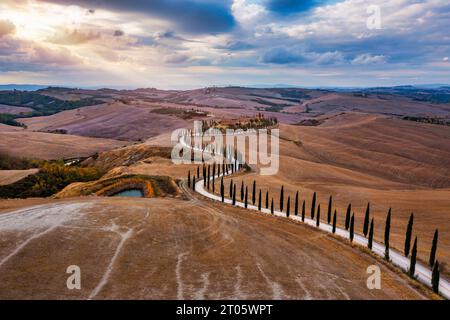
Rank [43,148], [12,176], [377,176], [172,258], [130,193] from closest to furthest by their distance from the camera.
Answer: [172,258]
[130,193]
[12,176]
[377,176]
[43,148]

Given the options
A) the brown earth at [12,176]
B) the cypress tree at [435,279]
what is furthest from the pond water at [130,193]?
the cypress tree at [435,279]

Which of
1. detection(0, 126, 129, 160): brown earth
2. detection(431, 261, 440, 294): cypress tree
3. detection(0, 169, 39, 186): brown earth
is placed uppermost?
detection(431, 261, 440, 294): cypress tree

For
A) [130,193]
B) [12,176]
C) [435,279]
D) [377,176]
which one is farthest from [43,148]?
[435,279]

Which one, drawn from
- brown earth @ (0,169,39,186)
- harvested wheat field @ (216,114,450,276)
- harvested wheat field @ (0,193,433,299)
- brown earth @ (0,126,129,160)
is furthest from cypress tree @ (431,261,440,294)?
brown earth @ (0,126,129,160)

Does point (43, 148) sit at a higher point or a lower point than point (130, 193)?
lower

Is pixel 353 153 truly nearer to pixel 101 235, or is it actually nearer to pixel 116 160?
pixel 116 160

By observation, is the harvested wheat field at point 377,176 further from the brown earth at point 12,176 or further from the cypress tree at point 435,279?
the brown earth at point 12,176

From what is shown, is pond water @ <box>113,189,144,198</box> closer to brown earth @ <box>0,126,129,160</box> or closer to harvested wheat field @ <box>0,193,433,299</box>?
harvested wheat field @ <box>0,193,433,299</box>

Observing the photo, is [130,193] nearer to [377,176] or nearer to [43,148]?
[377,176]
